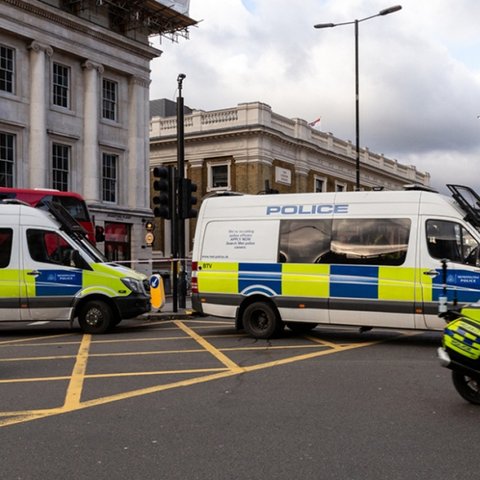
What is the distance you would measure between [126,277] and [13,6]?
17714mm

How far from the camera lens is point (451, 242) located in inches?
382

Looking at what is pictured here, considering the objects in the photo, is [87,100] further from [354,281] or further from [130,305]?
[354,281]

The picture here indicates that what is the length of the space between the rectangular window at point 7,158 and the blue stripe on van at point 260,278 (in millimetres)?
17451

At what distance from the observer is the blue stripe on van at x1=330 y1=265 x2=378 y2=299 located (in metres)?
10.1

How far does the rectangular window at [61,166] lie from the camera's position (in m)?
27.9

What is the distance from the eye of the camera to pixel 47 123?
27.1 m

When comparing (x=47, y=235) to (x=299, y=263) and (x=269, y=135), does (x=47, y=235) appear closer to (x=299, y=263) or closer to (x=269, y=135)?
(x=299, y=263)

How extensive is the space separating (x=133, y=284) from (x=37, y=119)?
645 inches

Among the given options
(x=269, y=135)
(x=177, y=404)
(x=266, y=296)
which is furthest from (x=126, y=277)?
(x=269, y=135)

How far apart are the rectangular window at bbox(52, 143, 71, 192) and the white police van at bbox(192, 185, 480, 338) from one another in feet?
58.6

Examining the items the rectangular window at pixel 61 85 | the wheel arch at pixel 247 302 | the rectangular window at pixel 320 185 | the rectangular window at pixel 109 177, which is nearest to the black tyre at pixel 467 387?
the wheel arch at pixel 247 302

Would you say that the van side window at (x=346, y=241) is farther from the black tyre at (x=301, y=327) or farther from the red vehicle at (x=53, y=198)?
the red vehicle at (x=53, y=198)

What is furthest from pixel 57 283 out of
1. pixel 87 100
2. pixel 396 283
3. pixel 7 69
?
pixel 87 100

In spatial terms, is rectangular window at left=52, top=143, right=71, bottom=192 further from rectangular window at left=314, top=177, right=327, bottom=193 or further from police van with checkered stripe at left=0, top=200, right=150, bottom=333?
rectangular window at left=314, top=177, right=327, bottom=193
